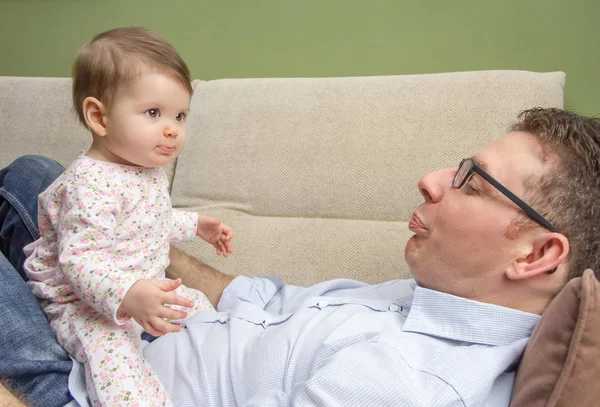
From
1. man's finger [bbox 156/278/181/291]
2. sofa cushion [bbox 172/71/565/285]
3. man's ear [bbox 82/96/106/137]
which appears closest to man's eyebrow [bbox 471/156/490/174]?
sofa cushion [bbox 172/71/565/285]

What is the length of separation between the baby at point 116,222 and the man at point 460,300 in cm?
11

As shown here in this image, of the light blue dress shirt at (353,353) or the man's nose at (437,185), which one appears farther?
the man's nose at (437,185)

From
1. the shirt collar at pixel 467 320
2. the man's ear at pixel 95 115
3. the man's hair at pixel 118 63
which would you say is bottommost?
A: the shirt collar at pixel 467 320

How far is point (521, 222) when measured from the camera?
1.08 m

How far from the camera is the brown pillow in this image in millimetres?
818

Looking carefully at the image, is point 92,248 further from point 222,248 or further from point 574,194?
point 574,194

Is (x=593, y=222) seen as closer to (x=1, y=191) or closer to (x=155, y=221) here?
(x=155, y=221)

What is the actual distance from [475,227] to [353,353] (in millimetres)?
372

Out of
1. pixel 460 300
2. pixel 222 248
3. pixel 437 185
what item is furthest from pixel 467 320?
pixel 222 248

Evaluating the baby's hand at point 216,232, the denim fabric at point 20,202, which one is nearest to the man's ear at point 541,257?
the baby's hand at point 216,232

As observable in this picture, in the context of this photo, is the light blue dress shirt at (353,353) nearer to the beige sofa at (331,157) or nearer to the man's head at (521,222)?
the man's head at (521,222)

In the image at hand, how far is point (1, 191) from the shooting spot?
1495 millimetres

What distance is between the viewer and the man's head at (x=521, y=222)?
107 cm

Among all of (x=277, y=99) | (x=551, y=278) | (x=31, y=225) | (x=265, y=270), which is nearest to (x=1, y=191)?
(x=31, y=225)
